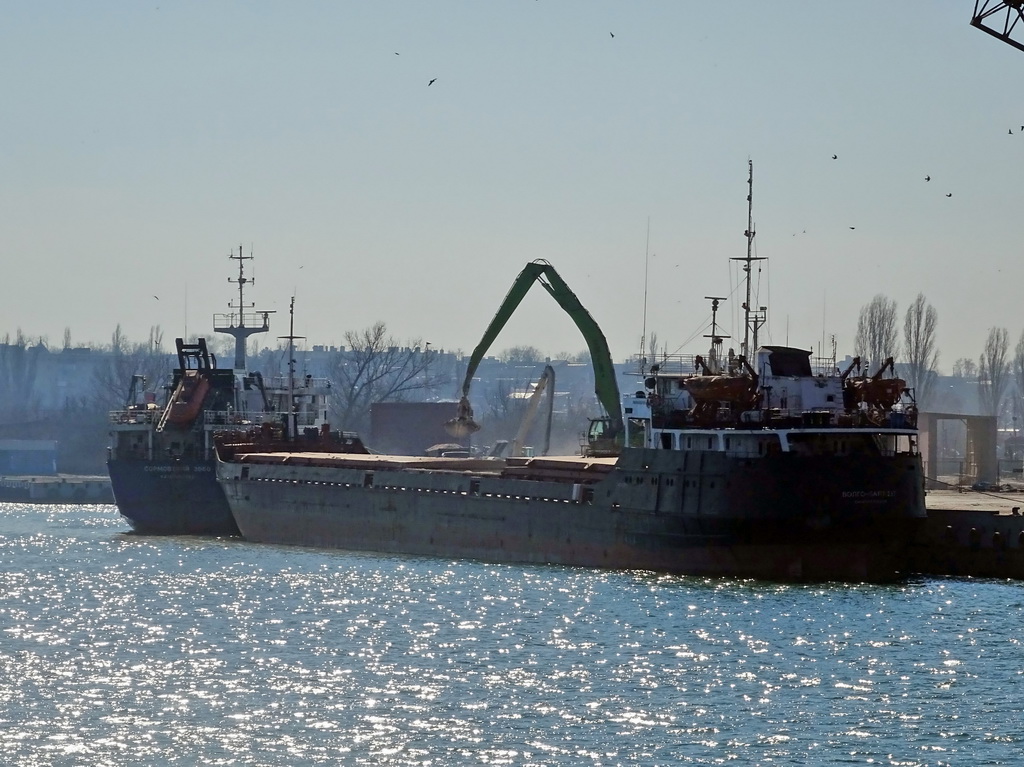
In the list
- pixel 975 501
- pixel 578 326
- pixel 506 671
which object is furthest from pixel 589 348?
pixel 506 671

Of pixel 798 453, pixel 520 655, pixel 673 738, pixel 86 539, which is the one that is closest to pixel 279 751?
pixel 673 738

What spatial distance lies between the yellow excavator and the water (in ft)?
44.5

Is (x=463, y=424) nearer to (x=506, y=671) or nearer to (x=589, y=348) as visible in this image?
(x=589, y=348)

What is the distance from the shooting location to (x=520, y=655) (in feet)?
107

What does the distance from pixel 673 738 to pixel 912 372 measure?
8319 centimetres

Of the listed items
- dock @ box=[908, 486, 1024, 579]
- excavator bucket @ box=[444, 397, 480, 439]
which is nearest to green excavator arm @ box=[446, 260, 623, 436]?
excavator bucket @ box=[444, 397, 480, 439]

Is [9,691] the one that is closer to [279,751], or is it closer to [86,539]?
[279,751]

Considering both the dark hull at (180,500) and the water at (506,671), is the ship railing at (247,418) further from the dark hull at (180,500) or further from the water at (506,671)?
the water at (506,671)

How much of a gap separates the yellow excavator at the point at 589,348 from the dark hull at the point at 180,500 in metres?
10.00

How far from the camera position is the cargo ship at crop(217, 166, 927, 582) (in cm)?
4244

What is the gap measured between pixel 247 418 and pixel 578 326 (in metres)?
16.3

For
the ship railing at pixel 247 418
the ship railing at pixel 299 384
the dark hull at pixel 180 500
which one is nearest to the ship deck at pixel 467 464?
the dark hull at pixel 180 500

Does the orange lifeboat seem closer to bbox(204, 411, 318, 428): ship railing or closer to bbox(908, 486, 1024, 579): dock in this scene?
bbox(908, 486, 1024, 579): dock

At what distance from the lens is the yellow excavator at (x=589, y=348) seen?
59.7 metres
